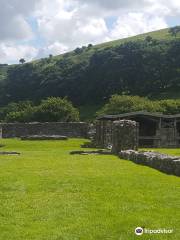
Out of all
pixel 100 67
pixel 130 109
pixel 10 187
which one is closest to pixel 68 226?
pixel 10 187

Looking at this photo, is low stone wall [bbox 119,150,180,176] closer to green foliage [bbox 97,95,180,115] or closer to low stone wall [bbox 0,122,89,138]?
low stone wall [bbox 0,122,89,138]

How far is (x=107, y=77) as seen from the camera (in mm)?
130000

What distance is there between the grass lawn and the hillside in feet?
345

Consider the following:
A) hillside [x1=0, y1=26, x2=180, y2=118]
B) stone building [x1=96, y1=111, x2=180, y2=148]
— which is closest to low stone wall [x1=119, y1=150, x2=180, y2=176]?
stone building [x1=96, y1=111, x2=180, y2=148]

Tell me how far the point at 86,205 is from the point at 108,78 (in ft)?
386

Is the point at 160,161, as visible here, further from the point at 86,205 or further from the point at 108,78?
the point at 108,78

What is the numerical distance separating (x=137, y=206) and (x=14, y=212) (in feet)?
10.0

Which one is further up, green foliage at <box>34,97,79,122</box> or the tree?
the tree

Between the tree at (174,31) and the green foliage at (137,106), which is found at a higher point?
the tree at (174,31)

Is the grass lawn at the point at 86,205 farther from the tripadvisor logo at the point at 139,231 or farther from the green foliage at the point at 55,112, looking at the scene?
the green foliage at the point at 55,112

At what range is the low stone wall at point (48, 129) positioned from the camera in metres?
64.3

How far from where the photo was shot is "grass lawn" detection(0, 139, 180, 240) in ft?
34.1

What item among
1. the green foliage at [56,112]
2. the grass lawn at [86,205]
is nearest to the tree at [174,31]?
the green foliage at [56,112]

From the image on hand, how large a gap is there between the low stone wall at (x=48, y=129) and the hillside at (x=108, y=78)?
5919cm
